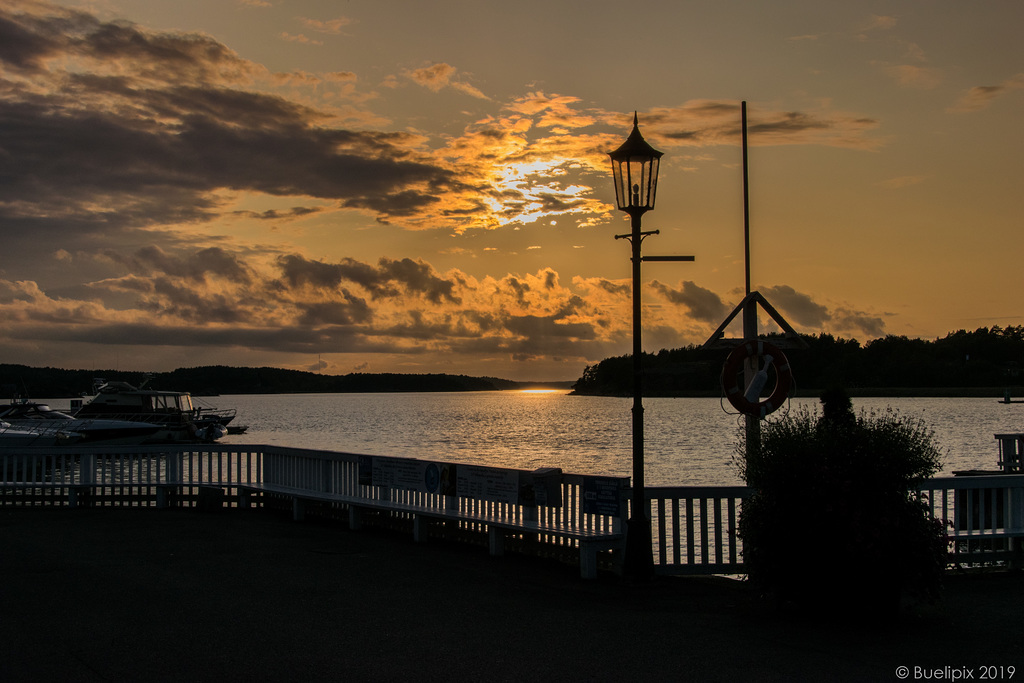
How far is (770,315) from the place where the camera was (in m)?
11.3

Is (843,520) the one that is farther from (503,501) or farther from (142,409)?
(142,409)

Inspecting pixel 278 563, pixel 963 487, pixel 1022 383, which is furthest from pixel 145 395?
pixel 1022 383

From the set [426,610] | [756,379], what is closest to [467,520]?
[426,610]

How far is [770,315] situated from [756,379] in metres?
0.87

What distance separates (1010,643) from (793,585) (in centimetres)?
177

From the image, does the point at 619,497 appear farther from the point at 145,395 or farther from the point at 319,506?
the point at 145,395

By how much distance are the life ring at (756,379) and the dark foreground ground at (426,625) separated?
6.89 ft

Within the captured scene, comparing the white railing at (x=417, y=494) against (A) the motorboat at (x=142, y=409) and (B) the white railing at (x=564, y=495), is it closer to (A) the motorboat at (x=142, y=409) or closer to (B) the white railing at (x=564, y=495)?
(B) the white railing at (x=564, y=495)

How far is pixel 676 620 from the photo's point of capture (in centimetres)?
832

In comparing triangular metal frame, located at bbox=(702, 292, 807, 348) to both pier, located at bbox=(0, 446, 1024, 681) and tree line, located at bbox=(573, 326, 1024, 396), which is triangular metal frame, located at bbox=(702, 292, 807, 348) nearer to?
pier, located at bbox=(0, 446, 1024, 681)

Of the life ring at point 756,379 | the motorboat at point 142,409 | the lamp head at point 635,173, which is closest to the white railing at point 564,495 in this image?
the life ring at point 756,379

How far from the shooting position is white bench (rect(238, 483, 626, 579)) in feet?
34.0

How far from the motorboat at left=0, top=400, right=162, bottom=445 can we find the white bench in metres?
33.5

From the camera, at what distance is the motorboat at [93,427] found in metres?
46.7
